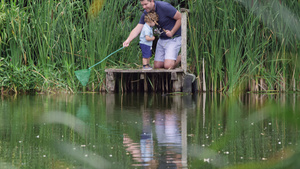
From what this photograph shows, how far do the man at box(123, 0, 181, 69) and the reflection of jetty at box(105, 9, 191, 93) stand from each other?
127mm

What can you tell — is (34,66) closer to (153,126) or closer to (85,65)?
(85,65)

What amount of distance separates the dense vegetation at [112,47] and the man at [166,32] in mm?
466

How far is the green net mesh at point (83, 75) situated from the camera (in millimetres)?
9211

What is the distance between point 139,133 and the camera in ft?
14.6

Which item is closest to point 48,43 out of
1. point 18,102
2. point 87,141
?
point 18,102

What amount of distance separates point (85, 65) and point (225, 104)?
351 cm

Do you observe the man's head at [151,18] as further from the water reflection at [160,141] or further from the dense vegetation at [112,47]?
the water reflection at [160,141]

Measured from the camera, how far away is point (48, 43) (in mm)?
9328

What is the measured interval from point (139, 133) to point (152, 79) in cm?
543

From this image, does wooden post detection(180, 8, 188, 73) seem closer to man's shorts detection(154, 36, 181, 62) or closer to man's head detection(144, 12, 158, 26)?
man's shorts detection(154, 36, 181, 62)

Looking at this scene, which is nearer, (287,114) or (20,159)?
(287,114)

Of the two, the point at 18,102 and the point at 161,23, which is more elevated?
the point at 161,23

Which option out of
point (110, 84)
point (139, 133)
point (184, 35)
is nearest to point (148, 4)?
point (184, 35)

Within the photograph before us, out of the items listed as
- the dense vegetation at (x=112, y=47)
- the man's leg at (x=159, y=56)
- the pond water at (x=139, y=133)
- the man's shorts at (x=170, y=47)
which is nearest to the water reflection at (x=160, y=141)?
the pond water at (x=139, y=133)
